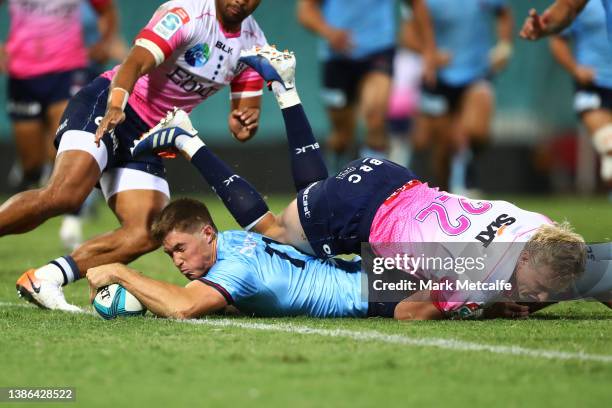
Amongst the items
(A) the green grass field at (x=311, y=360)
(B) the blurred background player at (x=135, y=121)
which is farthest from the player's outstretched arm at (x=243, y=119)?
(A) the green grass field at (x=311, y=360)

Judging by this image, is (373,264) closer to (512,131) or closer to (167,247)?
(167,247)

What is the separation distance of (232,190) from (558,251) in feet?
6.43

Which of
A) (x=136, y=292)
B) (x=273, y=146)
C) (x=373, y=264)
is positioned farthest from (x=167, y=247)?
(x=273, y=146)

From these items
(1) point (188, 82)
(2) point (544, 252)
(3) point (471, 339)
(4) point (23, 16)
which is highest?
(4) point (23, 16)

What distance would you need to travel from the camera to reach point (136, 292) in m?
5.67

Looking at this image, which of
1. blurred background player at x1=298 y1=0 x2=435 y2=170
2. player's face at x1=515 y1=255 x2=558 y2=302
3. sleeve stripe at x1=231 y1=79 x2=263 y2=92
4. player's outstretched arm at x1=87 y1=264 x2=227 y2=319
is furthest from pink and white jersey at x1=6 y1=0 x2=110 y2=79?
player's face at x1=515 y1=255 x2=558 y2=302

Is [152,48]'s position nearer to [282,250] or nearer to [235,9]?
[235,9]

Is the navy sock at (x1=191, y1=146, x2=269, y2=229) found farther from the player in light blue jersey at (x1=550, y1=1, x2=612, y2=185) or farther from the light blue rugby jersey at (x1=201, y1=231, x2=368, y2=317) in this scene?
the player in light blue jersey at (x1=550, y1=1, x2=612, y2=185)

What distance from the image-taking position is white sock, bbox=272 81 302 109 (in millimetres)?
7000

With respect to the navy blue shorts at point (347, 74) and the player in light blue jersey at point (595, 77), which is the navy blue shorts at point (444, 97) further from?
the player in light blue jersey at point (595, 77)

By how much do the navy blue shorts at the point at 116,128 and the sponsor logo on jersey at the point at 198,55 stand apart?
50cm

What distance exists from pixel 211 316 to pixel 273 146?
41.0 ft

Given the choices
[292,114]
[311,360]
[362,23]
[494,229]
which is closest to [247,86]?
[292,114]

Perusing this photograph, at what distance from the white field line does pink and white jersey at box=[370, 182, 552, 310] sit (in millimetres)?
578
